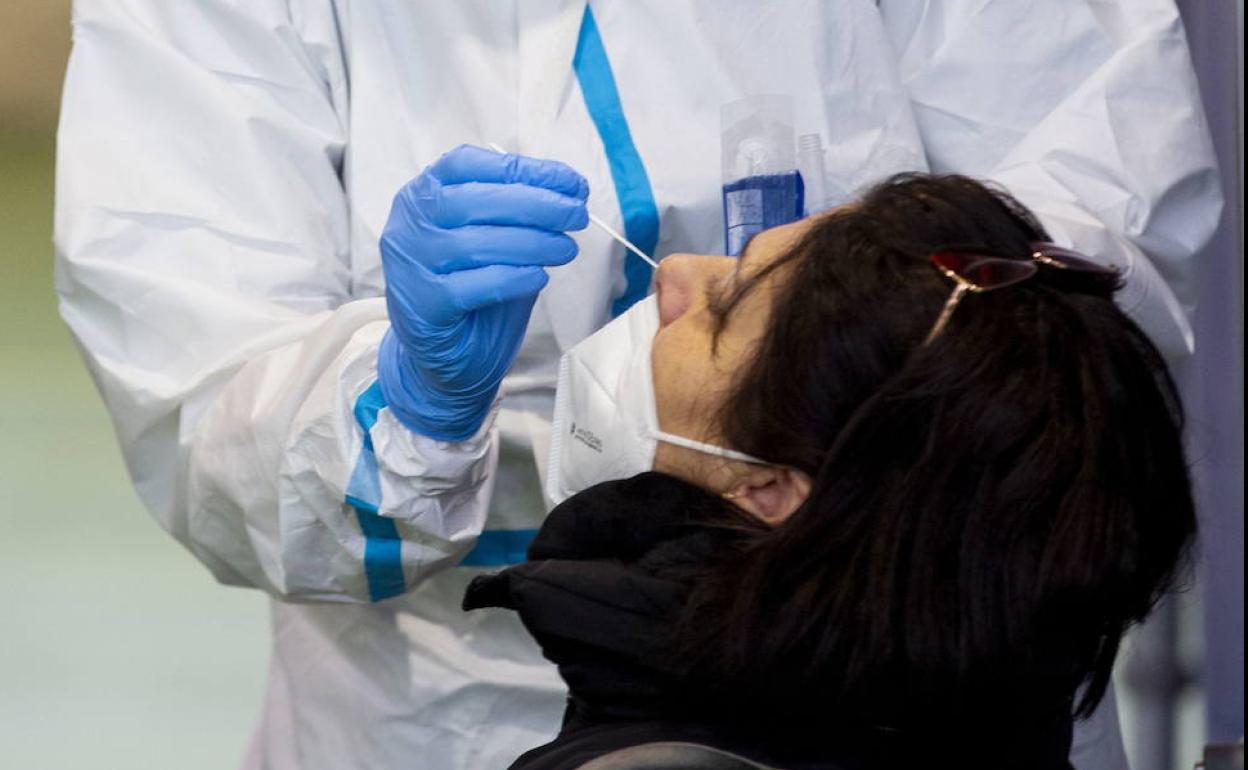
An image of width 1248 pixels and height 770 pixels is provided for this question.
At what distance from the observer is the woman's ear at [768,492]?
1118mm

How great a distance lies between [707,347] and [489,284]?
0.18 meters

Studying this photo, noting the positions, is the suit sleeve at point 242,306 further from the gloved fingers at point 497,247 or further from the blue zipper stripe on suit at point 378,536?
the gloved fingers at point 497,247

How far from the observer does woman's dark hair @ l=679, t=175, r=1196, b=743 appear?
0.99m

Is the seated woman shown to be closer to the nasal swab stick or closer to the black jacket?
the black jacket

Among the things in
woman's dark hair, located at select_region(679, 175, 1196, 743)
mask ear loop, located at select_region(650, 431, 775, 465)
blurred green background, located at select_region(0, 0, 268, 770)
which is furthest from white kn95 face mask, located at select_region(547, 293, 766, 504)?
blurred green background, located at select_region(0, 0, 268, 770)

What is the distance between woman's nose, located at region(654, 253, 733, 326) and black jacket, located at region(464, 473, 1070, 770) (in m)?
0.15

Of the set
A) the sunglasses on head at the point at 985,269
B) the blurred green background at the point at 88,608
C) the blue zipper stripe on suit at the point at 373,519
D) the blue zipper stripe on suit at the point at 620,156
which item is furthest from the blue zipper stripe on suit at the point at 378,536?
the blurred green background at the point at 88,608

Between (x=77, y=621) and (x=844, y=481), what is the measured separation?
9.79ft

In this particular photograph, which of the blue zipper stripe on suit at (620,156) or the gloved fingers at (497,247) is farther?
the blue zipper stripe on suit at (620,156)

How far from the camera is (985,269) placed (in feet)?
3.49

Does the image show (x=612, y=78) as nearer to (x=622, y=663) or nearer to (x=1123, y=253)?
(x=1123, y=253)

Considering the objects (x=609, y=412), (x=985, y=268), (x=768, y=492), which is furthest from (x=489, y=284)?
(x=985, y=268)

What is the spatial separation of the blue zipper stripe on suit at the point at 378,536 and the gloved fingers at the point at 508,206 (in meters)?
0.19

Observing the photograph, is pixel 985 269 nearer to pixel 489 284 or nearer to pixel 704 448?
pixel 704 448
